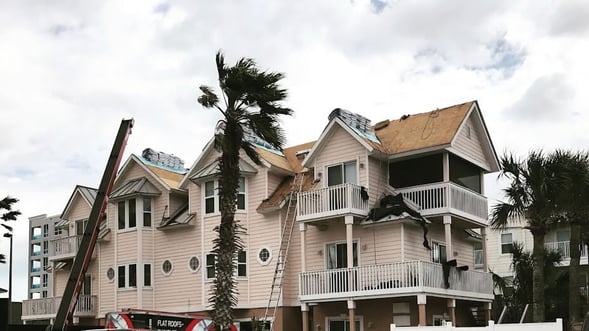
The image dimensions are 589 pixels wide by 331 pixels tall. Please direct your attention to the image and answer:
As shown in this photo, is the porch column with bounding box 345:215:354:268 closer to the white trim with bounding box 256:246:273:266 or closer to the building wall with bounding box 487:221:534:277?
the white trim with bounding box 256:246:273:266

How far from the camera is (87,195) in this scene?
1743 inches

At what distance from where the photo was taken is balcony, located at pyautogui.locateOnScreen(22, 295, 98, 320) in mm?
41625

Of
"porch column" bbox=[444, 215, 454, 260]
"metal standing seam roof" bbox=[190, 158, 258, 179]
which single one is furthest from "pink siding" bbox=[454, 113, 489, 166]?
"metal standing seam roof" bbox=[190, 158, 258, 179]

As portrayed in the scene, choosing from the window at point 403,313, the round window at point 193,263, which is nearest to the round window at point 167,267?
the round window at point 193,263

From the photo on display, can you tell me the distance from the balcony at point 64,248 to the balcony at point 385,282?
605 inches

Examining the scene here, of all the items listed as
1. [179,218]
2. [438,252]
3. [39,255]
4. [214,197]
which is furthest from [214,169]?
[39,255]

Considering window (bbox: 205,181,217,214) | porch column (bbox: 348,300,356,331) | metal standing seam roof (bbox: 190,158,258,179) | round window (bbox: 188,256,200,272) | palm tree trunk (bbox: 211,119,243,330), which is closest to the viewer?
palm tree trunk (bbox: 211,119,243,330)

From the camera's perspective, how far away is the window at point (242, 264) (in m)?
36.5

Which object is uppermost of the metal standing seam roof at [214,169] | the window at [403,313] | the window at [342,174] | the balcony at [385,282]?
the metal standing seam roof at [214,169]

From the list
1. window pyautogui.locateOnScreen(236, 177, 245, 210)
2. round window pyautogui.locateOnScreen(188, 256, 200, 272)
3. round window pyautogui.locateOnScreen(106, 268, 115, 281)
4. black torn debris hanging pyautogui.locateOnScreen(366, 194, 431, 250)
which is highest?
window pyautogui.locateOnScreen(236, 177, 245, 210)

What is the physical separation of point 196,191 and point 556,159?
52.7 ft

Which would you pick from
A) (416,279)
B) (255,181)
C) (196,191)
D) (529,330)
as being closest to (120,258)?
(196,191)

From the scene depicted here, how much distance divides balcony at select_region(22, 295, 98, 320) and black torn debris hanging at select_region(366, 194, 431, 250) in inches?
652

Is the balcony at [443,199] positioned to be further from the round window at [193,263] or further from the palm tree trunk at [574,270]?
the round window at [193,263]
